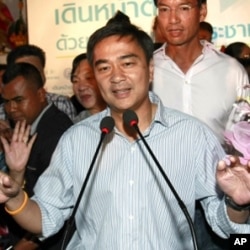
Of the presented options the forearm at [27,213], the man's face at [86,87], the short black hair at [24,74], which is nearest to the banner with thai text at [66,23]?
the man's face at [86,87]

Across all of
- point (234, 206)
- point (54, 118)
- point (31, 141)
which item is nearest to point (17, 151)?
point (31, 141)

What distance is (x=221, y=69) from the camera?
2.44 metres

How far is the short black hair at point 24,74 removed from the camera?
291 centimetres

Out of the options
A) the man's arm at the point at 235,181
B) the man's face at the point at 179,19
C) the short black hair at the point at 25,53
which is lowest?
the short black hair at the point at 25,53

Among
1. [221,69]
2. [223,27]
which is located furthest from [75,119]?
[223,27]

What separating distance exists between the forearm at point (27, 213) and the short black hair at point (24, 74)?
1.19 m

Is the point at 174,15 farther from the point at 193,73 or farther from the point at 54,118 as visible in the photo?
the point at 54,118

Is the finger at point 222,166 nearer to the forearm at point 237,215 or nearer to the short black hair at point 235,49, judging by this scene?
the forearm at point 237,215

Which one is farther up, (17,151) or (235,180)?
(235,180)

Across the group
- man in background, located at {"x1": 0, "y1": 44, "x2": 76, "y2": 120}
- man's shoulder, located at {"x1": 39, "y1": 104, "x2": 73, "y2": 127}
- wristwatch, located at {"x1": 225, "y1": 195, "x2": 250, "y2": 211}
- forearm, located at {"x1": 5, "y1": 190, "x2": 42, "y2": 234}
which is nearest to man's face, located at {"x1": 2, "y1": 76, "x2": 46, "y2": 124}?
man's shoulder, located at {"x1": 39, "y1": 104, "x2": 73, "y2": 127}

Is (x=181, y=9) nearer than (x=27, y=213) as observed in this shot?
No

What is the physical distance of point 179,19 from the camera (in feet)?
7.82

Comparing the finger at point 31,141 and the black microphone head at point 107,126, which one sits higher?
the black microphone head at point 107,126

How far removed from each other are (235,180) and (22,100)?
1.48m
